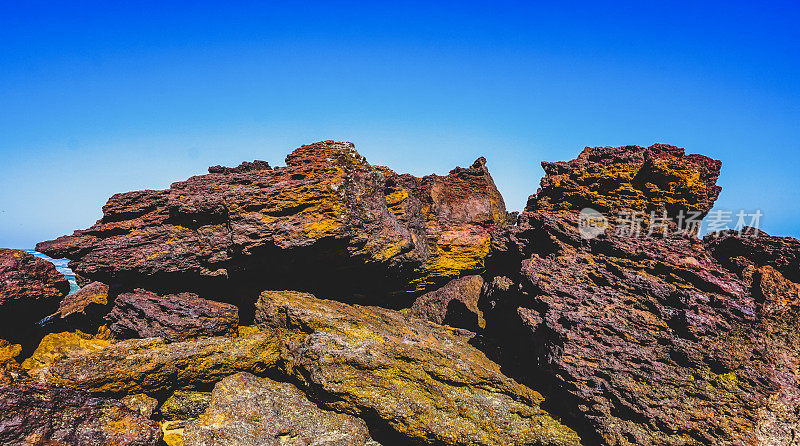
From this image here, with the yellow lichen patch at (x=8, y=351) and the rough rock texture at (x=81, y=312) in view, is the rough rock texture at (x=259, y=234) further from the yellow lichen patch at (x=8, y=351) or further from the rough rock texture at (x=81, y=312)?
the yellow lichen patch at (x=8, y=351)

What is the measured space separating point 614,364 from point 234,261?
13557mm

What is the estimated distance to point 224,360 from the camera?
1344 cm

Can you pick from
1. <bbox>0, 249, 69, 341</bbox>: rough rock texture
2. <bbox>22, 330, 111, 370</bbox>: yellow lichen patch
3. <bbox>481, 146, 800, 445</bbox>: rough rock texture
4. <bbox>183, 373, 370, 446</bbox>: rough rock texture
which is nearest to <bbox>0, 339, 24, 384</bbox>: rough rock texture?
<bbox>22, 330, 111, 370</bbox>: yellow lichen patch

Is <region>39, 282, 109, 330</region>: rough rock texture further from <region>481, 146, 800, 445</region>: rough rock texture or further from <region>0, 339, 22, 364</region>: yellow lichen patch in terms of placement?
<region>481, 146, 800, 445</region>: rough rock texture

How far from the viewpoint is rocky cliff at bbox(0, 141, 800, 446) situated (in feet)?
35.1

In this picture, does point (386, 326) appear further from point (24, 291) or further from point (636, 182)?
point (24, 291)

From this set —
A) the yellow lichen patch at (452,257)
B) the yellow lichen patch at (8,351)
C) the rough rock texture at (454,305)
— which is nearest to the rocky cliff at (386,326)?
the yellow lichen patch at (8,351)

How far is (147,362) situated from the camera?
1266cm

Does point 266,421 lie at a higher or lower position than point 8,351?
lower

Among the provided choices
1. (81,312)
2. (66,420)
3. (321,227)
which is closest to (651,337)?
(321,227)

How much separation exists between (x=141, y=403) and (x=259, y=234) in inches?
256

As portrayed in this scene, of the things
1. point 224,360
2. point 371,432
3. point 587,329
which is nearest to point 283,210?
point 224,360

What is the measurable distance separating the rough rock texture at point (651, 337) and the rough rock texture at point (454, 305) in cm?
314

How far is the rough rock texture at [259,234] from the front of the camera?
47.2 feet
